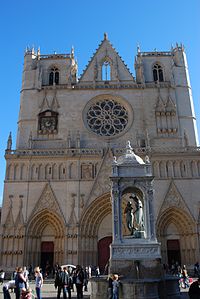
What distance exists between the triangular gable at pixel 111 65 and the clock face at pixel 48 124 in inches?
192

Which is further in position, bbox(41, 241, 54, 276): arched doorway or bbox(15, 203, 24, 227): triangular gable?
bbox(41, 241, 54, 276): arched doorway

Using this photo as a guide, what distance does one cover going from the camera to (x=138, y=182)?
11.5 meters

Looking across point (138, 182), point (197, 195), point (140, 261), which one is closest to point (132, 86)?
point (197, 195)

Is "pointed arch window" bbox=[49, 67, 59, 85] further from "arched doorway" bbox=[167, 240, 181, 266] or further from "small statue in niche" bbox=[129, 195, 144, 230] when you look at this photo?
"small statue in niche" bbox=[129, 195, 144, 230]

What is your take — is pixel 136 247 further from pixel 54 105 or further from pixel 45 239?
pixel 54 105

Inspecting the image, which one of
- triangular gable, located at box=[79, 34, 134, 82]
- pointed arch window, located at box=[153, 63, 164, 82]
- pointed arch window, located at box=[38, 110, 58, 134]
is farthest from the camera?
pointed arch window, located at box=[153, 63, 164, 82]

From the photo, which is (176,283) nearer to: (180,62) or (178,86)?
(178,86)

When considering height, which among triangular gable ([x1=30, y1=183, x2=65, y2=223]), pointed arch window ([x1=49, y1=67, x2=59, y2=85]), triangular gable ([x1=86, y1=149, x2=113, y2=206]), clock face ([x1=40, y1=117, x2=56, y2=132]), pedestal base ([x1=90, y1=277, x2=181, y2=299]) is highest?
pointed arch window ([x1=49, y1=67, x2=59, y2=85])

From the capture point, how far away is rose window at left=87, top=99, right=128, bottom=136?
2639cm

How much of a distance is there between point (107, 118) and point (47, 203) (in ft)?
29.1

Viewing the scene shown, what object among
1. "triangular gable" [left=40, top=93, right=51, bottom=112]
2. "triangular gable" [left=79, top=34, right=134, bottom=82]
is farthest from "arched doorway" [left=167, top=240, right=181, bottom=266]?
"triangular gable" [left=40, top=93, right=51, bottom=112]

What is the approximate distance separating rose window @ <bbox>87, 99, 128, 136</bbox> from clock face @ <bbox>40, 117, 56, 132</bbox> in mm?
2948

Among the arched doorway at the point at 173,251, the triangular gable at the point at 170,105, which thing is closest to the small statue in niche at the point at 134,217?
the arched doorway at the point at 173,251

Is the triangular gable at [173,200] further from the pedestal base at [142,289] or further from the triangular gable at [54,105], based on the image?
the pedestal base at [142,289]
